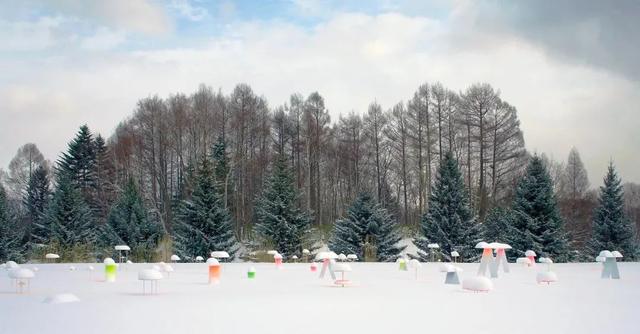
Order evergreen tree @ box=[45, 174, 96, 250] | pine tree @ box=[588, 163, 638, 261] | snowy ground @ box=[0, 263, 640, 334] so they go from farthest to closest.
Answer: evergreen tree @ box=[45, 174, 96, 250], pine tree @ box=[588, 163, 638, 261], snowy ground @ box=[0, 263, 640, 334]

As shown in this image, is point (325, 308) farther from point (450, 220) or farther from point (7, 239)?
point (7, 239)

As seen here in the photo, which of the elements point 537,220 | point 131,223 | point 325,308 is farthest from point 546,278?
point 131,223

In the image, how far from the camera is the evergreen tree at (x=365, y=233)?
94.4ft

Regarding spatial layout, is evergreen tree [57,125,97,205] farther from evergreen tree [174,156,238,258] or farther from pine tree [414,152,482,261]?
pine tree [414,152,482,261]

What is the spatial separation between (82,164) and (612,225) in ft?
124

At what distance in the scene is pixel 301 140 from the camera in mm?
43594

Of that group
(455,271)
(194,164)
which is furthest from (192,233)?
(455,271)

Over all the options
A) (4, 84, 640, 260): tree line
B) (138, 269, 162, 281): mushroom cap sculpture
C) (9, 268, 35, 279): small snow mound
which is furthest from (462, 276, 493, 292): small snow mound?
(4, 84, 640, 260): tree line

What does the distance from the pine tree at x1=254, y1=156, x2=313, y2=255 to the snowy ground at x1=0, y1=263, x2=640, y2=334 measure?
1665 cm

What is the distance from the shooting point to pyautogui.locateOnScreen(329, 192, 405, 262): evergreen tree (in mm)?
28766

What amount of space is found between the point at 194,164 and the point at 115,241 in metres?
8.81

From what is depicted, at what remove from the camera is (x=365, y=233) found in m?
29.2

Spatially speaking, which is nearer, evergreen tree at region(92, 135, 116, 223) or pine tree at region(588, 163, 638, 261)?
pine tree at region(588, 163, 638, 261)

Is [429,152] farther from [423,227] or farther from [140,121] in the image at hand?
[140,121]
